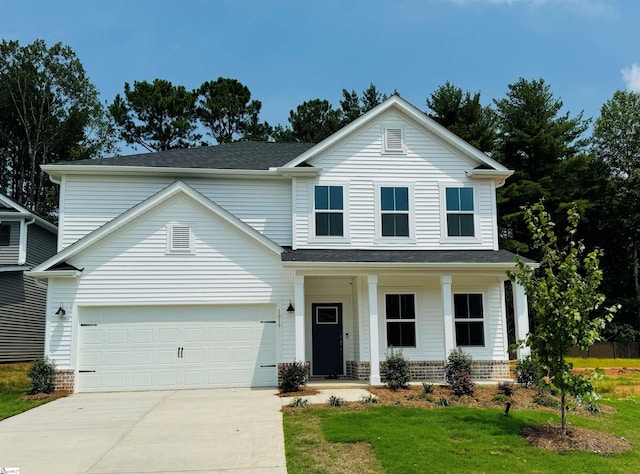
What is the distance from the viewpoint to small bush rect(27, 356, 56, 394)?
526 inches

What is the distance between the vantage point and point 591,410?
34.7 ft

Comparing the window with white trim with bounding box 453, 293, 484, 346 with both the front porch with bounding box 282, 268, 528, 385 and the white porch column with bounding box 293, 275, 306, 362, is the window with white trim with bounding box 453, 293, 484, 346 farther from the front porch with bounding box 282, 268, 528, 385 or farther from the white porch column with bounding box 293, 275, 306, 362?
the white porch column with bounding box 293, 275, 306, 362

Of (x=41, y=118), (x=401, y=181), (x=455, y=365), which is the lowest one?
(x=455, y=365)

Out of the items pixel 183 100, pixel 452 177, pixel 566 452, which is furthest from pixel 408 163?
pixel 183 100

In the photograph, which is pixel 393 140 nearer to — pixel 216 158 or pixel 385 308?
pixel 385 308

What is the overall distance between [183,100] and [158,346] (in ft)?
90.0

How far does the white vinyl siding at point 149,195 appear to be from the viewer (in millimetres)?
15703

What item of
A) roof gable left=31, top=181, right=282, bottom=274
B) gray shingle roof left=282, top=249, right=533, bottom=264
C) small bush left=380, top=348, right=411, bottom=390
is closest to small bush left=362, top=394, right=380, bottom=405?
small bush left=380, top=348, right=411, bottom=390

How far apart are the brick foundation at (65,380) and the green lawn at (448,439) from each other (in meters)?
6.62

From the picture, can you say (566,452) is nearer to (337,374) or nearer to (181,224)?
(337,374)

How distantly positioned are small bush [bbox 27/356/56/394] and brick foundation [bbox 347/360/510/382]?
7.86 meters

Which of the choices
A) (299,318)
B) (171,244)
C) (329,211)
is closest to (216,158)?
(171,244)

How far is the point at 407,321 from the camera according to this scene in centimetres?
1565

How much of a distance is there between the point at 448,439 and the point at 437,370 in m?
7.25
